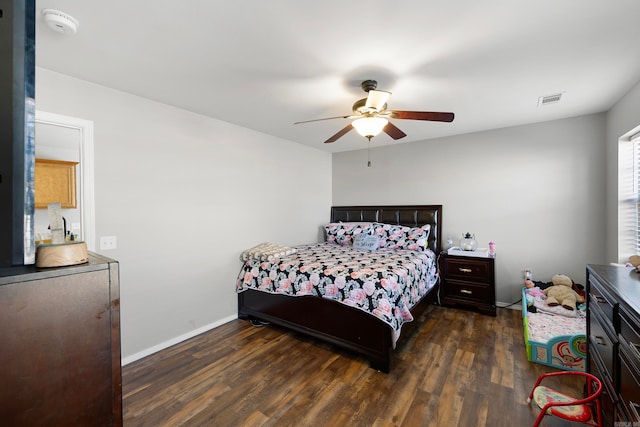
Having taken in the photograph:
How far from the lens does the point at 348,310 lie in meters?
2.54

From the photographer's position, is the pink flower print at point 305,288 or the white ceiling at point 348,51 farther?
the pink flower print at point 305,288

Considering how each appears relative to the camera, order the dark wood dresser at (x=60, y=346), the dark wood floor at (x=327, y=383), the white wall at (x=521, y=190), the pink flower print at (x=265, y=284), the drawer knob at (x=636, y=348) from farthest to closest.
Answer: the white wall at (x=521, y=190), the pink flower print at (x=265, y=284), the dark wood floor at (x=327, y=383), the drawer knob at (x=636, y=348), the dark wood dresser at (x=60, y=346)

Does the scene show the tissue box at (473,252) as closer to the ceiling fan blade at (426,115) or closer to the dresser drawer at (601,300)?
the dresser drawer at (601,300)

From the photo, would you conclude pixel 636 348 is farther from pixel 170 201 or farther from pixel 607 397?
pixel 170 201

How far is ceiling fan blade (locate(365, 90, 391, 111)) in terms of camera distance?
6.69 ft

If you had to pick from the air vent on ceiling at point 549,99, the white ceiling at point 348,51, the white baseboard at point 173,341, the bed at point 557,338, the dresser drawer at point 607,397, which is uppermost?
the air vent on ceiling at point 549,99

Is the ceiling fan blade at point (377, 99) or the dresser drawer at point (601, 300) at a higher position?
the ceiling fan blade at point (377, 99)

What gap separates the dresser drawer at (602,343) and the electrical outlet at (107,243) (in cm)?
341

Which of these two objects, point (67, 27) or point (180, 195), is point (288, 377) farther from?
point (67, 27)

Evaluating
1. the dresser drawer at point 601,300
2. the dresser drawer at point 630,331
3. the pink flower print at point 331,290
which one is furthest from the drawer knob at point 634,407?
the pink flower print at point 331,290

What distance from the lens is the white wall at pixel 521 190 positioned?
3232 millimetres

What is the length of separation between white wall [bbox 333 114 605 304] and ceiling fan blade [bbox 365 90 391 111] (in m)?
2.36

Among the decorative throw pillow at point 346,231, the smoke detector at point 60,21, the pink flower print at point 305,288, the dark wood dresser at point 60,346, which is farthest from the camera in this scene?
the decorative throw pillow at point 346,231

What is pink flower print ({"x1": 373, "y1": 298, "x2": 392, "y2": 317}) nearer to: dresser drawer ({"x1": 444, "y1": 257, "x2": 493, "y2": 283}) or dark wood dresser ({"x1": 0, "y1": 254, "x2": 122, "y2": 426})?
dresser drawer ({"x1": 444, "y1": 257, "x2": 493, "y2": 283})
